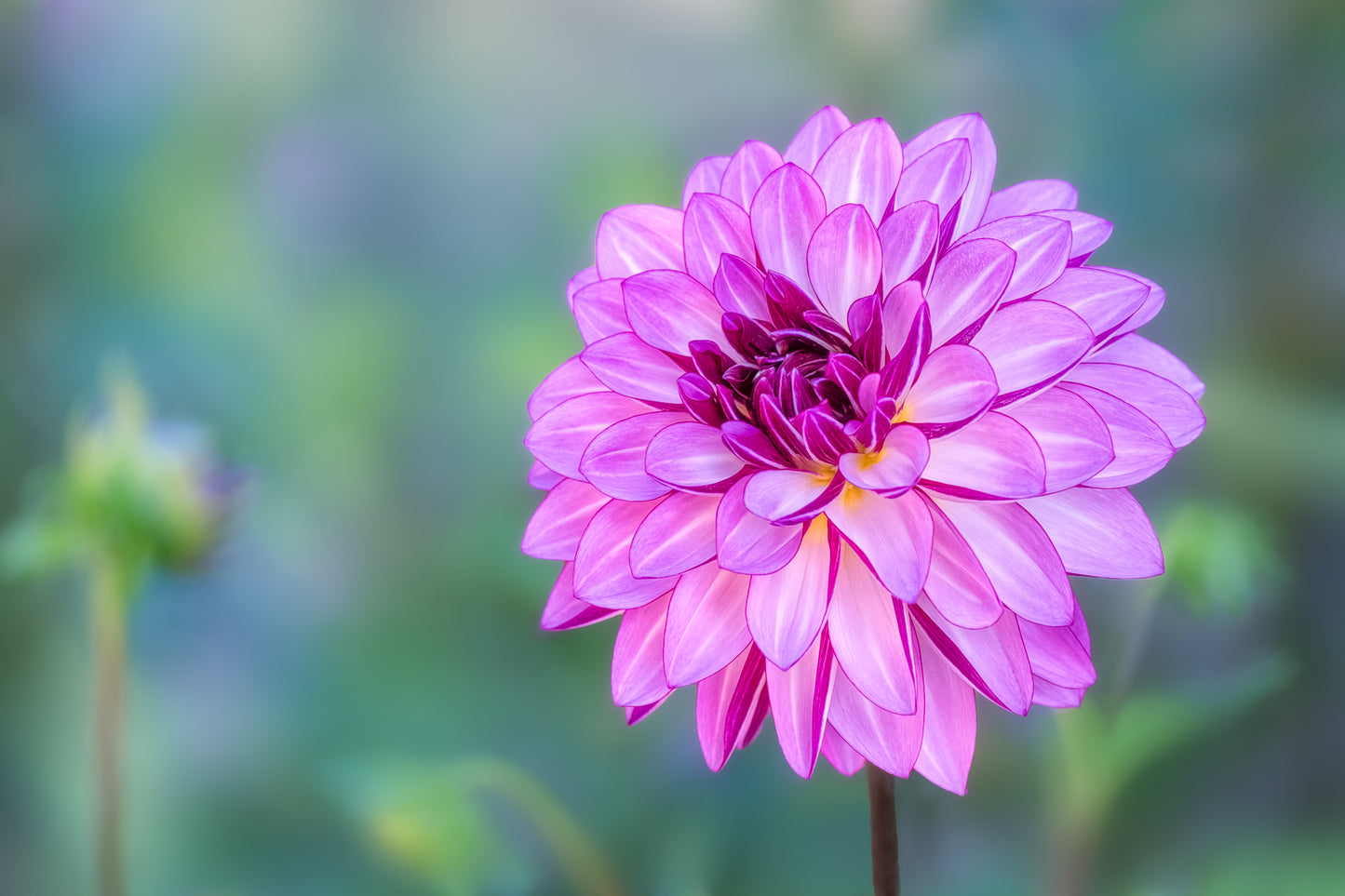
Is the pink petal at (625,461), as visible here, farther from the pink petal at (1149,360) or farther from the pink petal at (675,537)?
the pink petal at (1149,360)

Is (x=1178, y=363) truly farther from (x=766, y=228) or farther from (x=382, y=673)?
(x=382, y=673)

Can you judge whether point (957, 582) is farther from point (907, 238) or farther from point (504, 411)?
point (504, 411)

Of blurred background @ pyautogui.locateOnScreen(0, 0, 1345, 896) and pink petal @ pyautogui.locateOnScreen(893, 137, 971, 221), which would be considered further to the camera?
blurred background @ pyautogui.locateOnScreen(0, 0, 1345, 896)

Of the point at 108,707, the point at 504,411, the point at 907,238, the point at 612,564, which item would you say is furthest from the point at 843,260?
the point at 108,707

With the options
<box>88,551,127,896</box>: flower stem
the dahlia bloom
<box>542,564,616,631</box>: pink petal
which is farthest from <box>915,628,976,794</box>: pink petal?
<box>88,551,127,896</box>: flower stem

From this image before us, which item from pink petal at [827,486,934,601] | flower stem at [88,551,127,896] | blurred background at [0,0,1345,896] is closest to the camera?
pink petal at [827,486,934,601]

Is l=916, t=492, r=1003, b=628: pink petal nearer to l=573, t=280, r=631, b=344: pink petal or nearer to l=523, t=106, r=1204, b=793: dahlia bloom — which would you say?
l=523, t=106, r=1204, b=793: dahlia bloom
